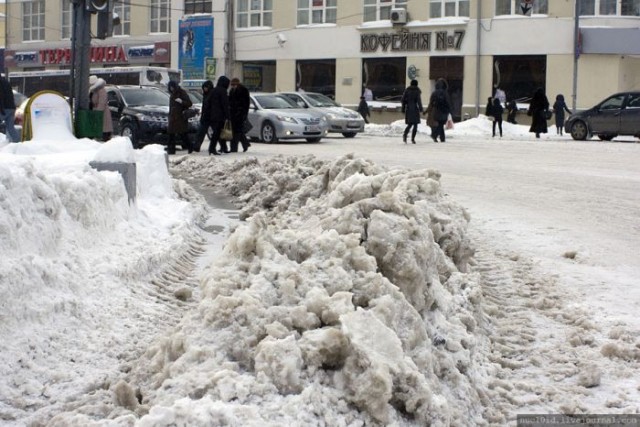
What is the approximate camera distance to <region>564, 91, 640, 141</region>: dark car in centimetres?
2756

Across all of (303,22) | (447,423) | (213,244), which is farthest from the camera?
(303,22)

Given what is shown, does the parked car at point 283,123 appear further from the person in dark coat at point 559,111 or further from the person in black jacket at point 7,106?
the person in dark coat at point 559,111

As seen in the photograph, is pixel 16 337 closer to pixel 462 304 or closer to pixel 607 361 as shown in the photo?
pixel 462 304

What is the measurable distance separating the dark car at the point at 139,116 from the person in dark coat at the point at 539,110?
12.4m

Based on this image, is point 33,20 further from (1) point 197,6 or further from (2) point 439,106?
(2) point 439,106

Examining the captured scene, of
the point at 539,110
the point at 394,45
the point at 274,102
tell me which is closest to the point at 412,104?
the point at 274,102

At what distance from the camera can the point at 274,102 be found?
89.1 ft

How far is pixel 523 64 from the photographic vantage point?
3875cm

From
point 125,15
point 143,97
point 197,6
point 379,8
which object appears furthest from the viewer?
point 125,15

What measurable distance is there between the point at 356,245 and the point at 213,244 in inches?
168

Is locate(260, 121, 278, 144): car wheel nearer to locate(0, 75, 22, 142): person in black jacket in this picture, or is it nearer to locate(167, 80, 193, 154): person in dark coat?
locate(167, 80, 193, 154): person in dark coat

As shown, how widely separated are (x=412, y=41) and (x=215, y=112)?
74.6 ft

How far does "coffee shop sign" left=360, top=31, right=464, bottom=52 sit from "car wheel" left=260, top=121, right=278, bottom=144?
16541 millimetres

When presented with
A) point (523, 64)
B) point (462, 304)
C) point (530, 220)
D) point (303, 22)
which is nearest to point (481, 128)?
point (523, 64)
